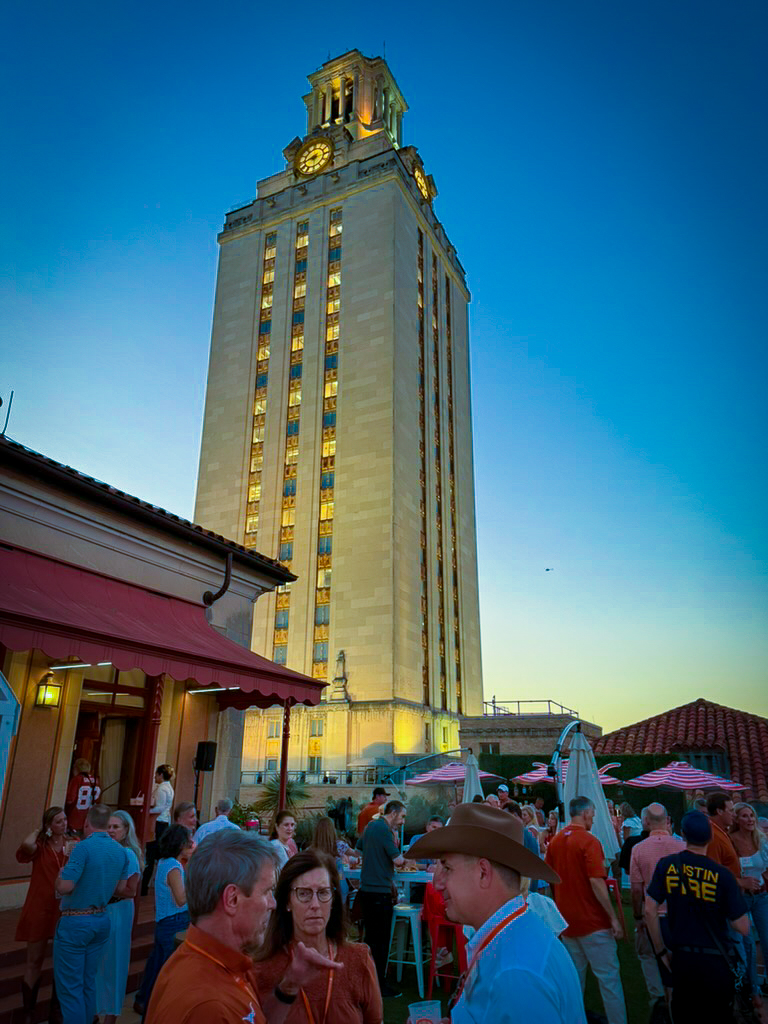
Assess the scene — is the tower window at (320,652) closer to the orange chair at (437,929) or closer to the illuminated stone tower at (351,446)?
the illuminated stone tower at (351,446)

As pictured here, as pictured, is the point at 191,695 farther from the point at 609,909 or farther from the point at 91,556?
the point at 609,909

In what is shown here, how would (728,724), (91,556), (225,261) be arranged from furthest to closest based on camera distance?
(225,261)
(728,724)
(91,556)

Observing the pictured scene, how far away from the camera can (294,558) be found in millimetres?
45250

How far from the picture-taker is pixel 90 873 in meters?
5.50

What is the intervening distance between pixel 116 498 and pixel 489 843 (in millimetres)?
11072

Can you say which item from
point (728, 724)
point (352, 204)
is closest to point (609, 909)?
point (728, 724)

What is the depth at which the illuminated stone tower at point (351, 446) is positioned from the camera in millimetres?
41781

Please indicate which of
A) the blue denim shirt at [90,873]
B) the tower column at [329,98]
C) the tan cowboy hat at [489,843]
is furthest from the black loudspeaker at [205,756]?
the tower column at [329,98]

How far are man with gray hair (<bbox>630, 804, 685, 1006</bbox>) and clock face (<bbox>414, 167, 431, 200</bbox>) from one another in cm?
5998

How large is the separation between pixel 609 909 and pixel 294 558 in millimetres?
39941

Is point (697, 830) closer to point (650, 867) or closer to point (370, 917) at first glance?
point (650, 867)

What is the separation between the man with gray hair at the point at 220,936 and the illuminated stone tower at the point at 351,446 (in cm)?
3723

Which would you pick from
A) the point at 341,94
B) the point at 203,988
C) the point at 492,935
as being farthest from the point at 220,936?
the point at 341,94

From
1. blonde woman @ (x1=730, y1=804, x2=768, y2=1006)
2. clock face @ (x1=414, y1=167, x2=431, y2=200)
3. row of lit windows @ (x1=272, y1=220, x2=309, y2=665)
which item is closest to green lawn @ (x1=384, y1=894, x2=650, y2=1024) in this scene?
blonde woman @ (x1=730, y1=804, x2=768, y2=1006)
